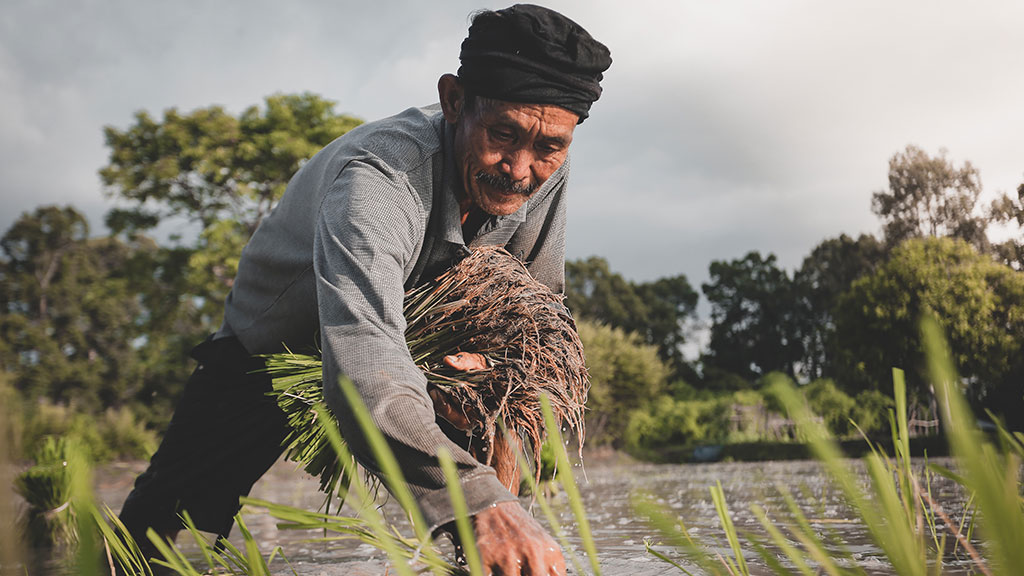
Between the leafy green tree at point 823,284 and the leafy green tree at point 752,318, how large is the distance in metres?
0.89

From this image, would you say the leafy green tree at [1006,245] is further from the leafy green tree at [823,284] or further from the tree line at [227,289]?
the leafy green tree at [823,284]

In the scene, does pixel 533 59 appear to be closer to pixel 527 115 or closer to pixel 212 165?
pixel 527 115

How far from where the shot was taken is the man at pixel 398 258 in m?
1.30

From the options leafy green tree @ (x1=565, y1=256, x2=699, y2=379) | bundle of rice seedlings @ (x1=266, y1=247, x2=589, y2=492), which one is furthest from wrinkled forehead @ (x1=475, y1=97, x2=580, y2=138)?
leafy green tree @ (x1=565, y1=256, x2=699, y2=379)

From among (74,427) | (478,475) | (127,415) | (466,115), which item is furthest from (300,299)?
(127,415)

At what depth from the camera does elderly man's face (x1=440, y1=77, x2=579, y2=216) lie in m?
1.87

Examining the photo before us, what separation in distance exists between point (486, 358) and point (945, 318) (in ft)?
69.4

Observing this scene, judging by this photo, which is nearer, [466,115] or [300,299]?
[466,115]

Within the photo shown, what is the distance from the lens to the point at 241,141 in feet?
66.9

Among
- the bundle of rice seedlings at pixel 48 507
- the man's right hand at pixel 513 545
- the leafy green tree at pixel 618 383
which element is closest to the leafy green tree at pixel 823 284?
the leafy green tree at pixel 618 383

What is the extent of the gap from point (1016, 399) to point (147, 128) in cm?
2394

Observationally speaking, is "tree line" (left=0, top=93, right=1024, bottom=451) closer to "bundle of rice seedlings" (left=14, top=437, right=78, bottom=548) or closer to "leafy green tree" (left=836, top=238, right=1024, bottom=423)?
"leafy green tree" (left=836, top=238, right=1024, bottom=423)

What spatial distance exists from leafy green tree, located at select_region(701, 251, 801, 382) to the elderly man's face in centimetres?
4581

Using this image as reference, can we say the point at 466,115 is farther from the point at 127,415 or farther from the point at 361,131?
the point at 127,415
